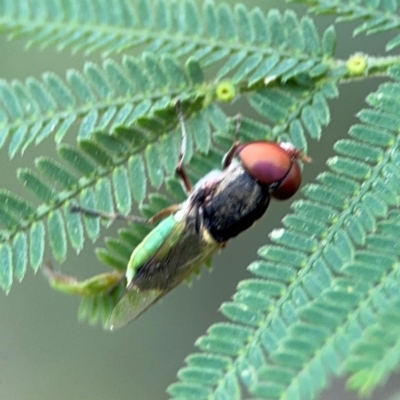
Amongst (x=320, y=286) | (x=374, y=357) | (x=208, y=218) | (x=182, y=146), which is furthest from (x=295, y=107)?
(x=374, y=357)

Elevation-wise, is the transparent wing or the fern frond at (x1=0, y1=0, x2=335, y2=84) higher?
the fern frond at (x1=0, y1=0, x2=335, y2=84)

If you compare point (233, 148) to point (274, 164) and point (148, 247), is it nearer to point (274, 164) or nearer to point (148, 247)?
point (274, 164)

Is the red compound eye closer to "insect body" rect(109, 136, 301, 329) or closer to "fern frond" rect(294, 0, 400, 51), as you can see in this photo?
"insect body" rect(109, 136, 301, 329)

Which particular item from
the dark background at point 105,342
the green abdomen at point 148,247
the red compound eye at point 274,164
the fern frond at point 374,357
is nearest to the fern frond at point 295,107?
the red compound eye at point 274,164

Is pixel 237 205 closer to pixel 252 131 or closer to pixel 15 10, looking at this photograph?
pixel 252 131

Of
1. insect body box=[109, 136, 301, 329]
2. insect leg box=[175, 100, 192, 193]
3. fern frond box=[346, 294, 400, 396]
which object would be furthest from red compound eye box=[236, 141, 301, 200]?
fern frond box=[346, 294, 400, 396]

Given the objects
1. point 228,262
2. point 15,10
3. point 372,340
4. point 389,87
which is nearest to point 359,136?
point 389,87
